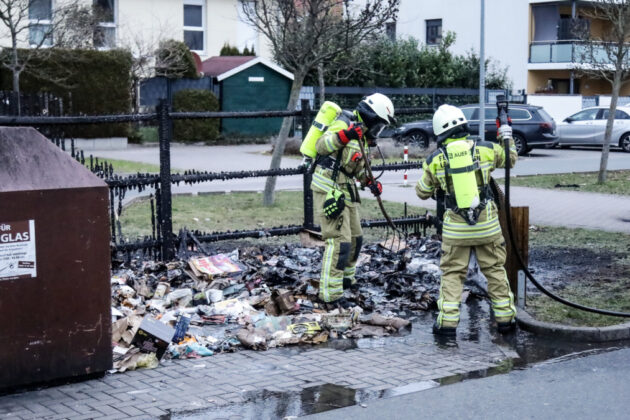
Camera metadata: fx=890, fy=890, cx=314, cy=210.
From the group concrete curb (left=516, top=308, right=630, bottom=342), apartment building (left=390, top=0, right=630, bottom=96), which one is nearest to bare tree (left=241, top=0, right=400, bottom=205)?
concrete curb (left=516, top=308, right=630, bottom=342)

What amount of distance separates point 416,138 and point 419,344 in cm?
1953

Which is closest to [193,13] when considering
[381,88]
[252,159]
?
[381,88]

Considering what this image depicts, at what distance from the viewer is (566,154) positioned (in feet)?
90.8

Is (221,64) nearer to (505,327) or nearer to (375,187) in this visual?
(375,187)

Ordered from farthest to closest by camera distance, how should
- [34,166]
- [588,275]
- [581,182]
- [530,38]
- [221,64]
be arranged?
[530,38] → [221,64] → [581,182] → [588,275] → [34,166]

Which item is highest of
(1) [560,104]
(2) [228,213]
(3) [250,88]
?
(3) [250,88]

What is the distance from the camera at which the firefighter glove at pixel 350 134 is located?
754 centimetres

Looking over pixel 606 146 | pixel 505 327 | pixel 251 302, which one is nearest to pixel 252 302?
pixel 251 302

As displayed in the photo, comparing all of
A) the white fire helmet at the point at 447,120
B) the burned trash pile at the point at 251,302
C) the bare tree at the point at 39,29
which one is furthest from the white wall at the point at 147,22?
the white fire helmet at the point at 447,120

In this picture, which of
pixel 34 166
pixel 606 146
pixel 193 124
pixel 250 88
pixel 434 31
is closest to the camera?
pixel 34 166

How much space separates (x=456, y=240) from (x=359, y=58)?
1524 cm

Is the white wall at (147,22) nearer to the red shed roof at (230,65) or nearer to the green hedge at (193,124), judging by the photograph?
the red shed roof at (230,65)

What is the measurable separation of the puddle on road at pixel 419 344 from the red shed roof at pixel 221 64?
79.9 feet

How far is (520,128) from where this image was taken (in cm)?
2659
